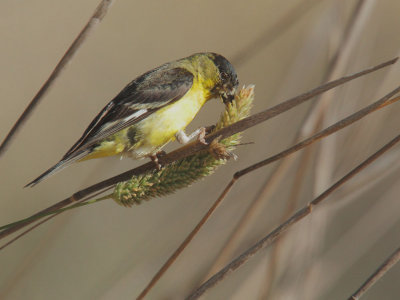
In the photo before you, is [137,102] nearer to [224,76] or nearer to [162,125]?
[162,125]

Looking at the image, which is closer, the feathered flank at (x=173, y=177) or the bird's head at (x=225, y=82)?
the feathered flank at (x=173, y=177)

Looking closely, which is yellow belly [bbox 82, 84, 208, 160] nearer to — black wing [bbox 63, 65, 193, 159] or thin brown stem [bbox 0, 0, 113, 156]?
black wing [bbox 63, 65, 193, 159]

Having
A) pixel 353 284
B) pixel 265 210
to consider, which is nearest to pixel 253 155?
pixel 265 210

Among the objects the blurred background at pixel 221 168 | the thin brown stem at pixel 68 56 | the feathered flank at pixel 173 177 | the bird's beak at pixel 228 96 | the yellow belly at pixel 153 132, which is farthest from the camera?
the bird's beak at pixel 228 96

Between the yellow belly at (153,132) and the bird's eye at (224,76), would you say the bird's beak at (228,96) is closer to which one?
the bird's eye at (224,76)

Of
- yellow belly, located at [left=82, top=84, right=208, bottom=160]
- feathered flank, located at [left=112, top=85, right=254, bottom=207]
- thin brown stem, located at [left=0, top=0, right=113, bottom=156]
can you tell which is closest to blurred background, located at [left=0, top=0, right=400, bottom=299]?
yellow belly, located at [left=82, top=84, right=208, bottom=160]

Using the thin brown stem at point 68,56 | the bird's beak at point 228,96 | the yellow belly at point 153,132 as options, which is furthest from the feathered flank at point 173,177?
the bird's beak at point 228,96

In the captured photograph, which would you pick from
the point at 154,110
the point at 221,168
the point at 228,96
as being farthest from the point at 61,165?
the point at 221,168
